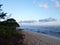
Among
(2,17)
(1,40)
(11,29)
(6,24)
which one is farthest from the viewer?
(2,17)

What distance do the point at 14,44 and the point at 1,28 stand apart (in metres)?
1.27

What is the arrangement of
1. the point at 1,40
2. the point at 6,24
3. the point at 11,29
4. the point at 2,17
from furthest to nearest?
the point at 2,17
the point at 6,24
the point at 11,29
the point at 1,40

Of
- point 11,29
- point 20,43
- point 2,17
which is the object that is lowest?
point 20,43

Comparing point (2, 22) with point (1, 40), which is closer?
point (1, 40)

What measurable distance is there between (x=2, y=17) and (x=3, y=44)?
3.13 meters

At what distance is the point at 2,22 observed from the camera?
10.4m

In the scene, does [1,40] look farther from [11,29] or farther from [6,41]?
[11,29]

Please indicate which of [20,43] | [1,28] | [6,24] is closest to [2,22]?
[6,24]

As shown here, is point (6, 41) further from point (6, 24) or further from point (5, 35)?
point (6, 24)

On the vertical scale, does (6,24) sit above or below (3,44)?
above

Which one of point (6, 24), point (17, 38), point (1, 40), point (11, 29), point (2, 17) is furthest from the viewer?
point (2, 17)

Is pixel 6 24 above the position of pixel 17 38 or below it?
above

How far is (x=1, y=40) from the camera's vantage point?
820 centimetres

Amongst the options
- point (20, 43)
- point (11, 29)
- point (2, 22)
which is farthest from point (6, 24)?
point (20, 43)
